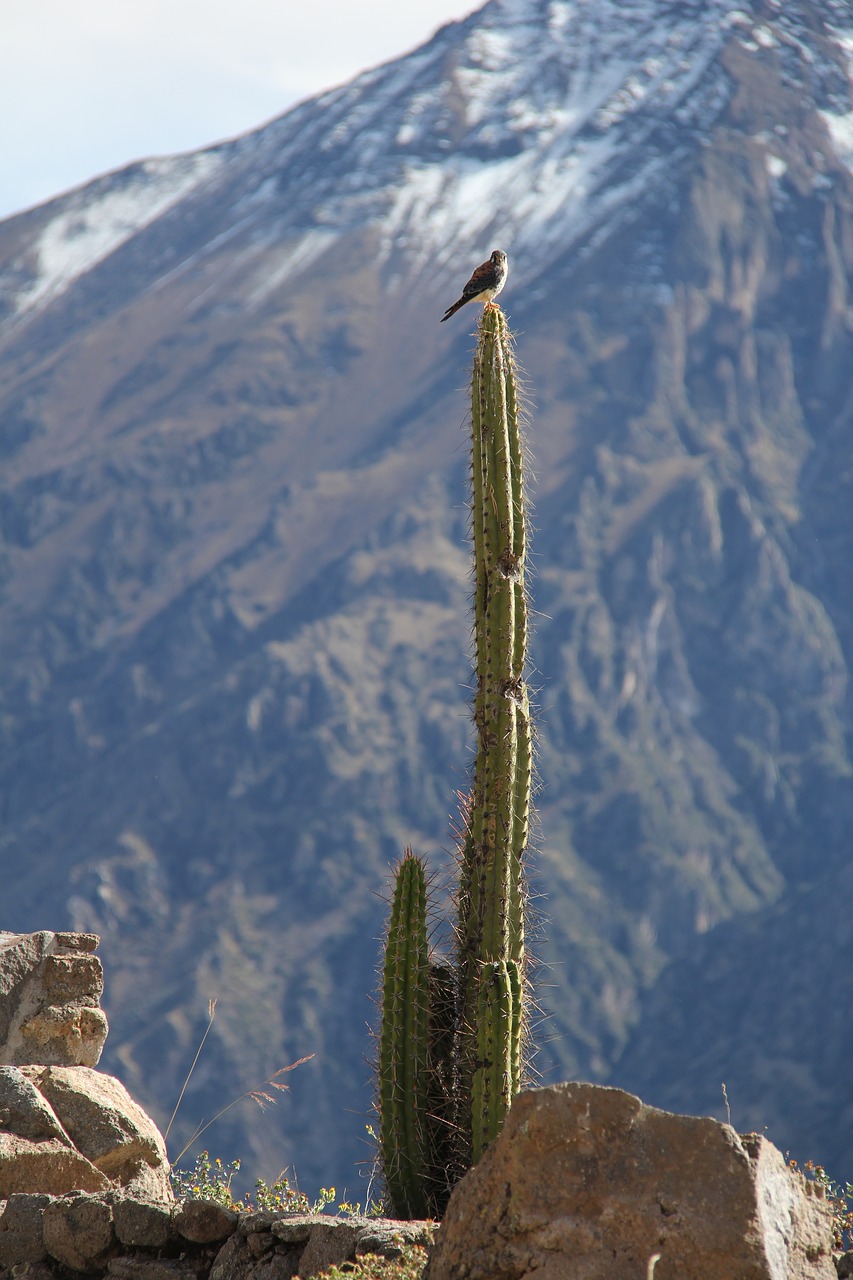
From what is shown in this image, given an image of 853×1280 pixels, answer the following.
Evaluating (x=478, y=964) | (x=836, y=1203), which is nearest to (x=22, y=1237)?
(x=478, y=964)

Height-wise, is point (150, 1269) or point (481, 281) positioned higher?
point (481, 281)

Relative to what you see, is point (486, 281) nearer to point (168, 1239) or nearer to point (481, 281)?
point (481, 281)

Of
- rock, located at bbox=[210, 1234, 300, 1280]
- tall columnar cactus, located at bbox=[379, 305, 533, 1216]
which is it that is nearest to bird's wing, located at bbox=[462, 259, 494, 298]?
tall columnar cactus, located at bbox=[379, 305, 533, 1216]

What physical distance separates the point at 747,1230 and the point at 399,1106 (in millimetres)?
3017

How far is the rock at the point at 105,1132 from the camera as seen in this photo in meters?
7.28

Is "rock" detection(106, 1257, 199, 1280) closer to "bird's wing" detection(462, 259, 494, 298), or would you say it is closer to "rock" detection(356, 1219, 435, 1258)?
"rock" detection(356, 1219, 435, 1258)

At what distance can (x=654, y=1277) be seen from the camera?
511 cm

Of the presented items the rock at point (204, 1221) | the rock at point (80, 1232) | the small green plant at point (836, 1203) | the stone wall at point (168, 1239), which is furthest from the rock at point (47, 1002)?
the small green plant at point (836, 1203)

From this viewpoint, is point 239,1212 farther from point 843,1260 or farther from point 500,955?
point 843,1260

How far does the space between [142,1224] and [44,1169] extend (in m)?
0.91

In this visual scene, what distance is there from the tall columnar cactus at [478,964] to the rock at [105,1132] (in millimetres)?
1187

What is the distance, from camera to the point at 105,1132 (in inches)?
289

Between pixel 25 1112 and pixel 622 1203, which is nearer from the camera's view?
pixel 622 1203

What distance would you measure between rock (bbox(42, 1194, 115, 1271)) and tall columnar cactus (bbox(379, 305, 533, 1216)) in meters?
1.84
